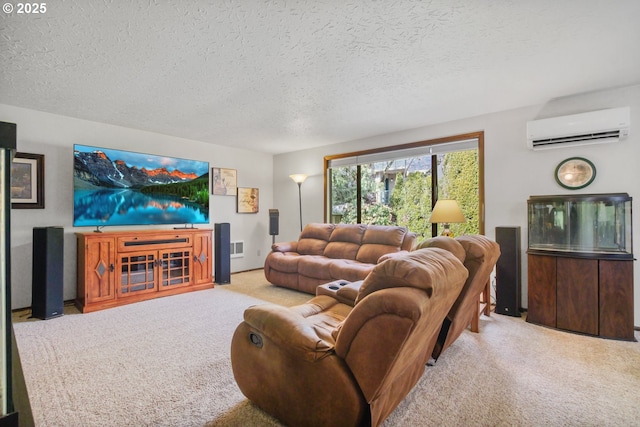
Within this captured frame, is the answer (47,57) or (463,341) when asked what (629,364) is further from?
(47,57)

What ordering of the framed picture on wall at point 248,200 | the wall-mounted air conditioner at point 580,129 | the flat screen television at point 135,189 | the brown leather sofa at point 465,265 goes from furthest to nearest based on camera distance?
the framed picture on wall at point 248,200
the flat screen television at point 135,189
the wall-mounted air conditioner at point 580,129
the brown leather sofa at point 465,265

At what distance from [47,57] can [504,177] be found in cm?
465

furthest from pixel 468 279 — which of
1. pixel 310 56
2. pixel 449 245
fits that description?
pixel 310 56

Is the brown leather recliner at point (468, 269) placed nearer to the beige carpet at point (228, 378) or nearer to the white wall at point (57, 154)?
the beige carpet at point (228, 378)

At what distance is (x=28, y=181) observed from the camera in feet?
11.4

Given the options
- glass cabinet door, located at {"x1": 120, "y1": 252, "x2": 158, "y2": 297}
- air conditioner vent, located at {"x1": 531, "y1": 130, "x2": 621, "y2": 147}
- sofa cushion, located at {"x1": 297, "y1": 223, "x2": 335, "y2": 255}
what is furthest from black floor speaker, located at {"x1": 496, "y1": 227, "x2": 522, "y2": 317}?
glass cabinet door, located at {"x1": 120, "y1": 252, "x2": 158, "y2": 297}

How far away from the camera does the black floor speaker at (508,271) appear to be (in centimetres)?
327

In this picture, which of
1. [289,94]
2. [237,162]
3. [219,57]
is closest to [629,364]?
[289,94]

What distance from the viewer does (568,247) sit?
307 centimetres

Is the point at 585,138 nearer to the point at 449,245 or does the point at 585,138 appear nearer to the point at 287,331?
the point at 449,245

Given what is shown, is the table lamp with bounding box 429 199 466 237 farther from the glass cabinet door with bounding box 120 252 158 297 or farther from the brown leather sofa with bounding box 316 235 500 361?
the glass cabinet door with bounding box 120 252 158 297

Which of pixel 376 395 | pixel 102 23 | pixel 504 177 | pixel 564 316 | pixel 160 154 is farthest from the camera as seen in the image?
pixel 160 154

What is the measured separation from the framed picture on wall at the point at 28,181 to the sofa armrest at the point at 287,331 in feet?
11.7

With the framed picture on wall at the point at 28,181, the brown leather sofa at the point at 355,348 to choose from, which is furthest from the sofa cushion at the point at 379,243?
the framed picture on wall at the point at 28,181
